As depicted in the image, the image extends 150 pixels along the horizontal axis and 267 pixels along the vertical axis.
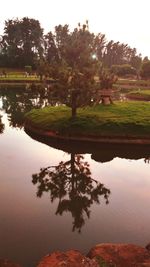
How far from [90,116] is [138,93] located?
99.1ft

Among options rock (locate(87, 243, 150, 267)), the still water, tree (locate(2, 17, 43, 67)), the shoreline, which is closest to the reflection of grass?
the shoreline

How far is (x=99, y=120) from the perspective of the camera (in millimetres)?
26797

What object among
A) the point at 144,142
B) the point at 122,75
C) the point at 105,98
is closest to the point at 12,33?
the point at 122,75

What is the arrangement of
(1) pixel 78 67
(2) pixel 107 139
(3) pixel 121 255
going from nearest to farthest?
(3) pixel 121 255
(2) pixel 107 139
(1) pixel 78 67

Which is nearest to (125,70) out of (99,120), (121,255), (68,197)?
(99,120)

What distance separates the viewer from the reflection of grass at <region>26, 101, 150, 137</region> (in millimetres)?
25344

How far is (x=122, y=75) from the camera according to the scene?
113m

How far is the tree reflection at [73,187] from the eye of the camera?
14250 millimetres

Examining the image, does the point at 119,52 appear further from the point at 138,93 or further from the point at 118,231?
the point at 118,231

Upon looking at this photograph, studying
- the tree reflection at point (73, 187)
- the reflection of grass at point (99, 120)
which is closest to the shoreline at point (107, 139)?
the reflection of grass at point (99, 120)

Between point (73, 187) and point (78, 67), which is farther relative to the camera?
point (78, 67)

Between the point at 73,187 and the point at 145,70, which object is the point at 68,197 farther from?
the point at 145,70

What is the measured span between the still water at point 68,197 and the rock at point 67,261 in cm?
112

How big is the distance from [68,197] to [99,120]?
12.0 metres
